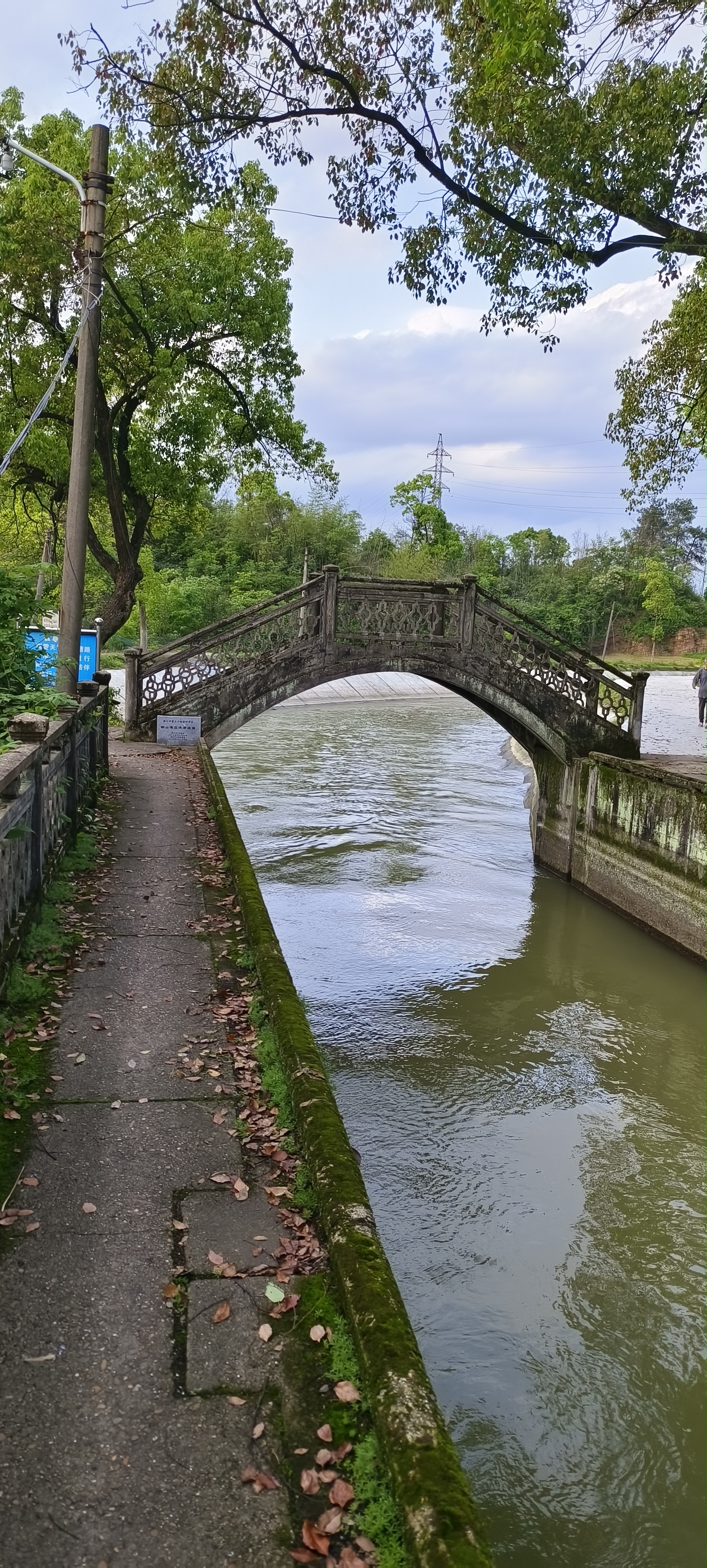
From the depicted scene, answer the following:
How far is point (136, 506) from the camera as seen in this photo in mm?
18594

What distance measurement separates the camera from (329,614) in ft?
50.5

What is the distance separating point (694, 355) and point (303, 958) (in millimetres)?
10049

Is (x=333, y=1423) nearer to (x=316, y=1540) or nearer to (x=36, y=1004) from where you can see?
(x=316, y=1540)

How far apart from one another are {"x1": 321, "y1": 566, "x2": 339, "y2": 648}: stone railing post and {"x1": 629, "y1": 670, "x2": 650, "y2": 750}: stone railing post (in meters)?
5.15

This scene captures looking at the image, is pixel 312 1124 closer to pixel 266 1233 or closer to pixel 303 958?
pixel 266 1233

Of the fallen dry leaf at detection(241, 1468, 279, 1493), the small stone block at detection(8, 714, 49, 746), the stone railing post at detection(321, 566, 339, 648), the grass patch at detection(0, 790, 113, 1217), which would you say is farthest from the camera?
the stone railing post at detection(321, 566, 339, 648)

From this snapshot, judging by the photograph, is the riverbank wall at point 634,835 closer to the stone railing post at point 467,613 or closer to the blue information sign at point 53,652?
the stone railing post at point 467,613

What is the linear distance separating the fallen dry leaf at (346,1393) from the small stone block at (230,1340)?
0.23 m

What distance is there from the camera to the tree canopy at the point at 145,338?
1544 centimetres

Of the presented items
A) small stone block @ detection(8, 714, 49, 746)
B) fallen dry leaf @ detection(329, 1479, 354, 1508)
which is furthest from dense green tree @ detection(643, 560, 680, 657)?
fallen dry leaf @ detection(329, 1479, 354, 1508)

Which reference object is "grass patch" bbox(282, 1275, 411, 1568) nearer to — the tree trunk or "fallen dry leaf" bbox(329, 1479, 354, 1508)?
"fallen dry leaf" bbox(329, 1479, 354, 1508)

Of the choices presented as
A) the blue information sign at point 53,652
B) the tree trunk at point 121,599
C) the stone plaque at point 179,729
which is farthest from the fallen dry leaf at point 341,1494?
the tree trunk at point 121,599

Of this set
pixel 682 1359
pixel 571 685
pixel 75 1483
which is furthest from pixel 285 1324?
pixel 571 685

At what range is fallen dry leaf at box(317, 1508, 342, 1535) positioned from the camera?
8.72 ft
